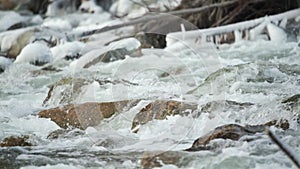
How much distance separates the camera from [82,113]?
431cm

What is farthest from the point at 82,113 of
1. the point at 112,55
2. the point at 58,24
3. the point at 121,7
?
the point at 121,7

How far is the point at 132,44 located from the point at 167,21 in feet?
2.60

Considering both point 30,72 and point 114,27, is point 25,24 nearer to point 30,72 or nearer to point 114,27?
point 114,27

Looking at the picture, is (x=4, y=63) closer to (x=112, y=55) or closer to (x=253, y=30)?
(x=112, y=55)

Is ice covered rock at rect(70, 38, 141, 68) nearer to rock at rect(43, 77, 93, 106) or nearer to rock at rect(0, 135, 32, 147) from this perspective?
rock at rect(43, 77, 93, 106)

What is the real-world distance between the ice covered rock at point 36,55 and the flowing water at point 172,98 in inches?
6.2

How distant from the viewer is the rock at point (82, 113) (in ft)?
13.7

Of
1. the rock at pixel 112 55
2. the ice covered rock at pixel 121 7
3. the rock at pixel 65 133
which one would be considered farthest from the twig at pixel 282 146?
the ice covered rock at pixel 121 7

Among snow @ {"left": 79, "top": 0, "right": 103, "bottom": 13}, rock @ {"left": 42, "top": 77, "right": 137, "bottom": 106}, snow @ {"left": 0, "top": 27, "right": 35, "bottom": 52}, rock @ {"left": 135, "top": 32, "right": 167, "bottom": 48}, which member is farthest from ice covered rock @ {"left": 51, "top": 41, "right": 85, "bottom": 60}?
snow @ {"left": 79, "top": 0, "right": 103, "bottom": 13}

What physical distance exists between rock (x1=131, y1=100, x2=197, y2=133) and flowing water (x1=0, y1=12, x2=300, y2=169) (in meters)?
0.08

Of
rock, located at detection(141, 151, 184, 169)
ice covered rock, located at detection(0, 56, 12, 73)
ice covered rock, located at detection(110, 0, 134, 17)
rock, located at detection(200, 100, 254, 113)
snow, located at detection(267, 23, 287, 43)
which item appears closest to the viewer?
rock, located at detection(141, 151, 184, 169)

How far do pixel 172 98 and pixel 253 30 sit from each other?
3426mm

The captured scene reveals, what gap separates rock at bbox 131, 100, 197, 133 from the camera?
4035mm

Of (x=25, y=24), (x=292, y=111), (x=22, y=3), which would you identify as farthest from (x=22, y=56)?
(x=22, y=3)
